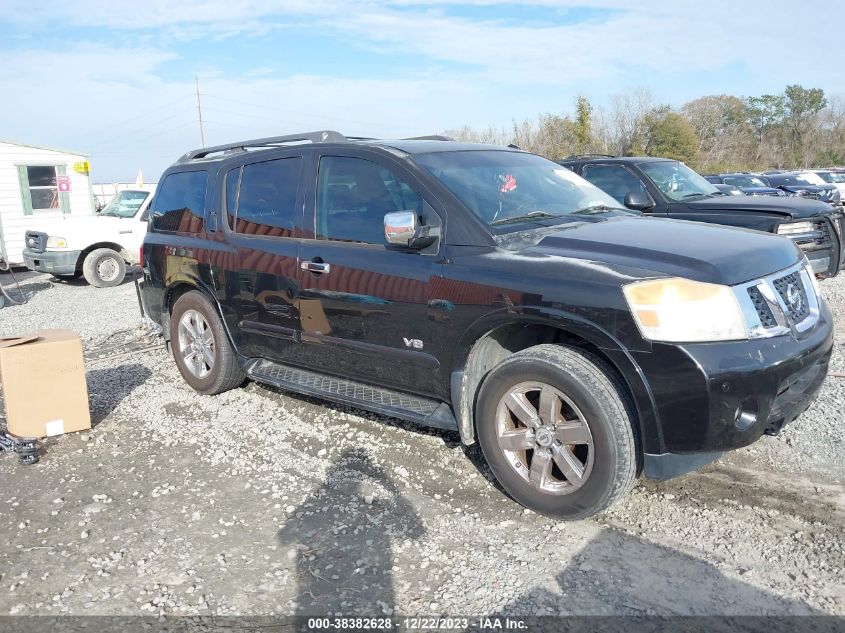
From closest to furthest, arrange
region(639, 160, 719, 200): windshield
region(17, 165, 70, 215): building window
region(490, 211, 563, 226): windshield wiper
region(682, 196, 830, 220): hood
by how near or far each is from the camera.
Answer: region(490, 211, 563, 226): windshield wiper
region(682, 196, 830, 220): hood
region(639, 160, 719, 200): windshield
region(17, 165, 70, 215): building window

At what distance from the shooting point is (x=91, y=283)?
13.2 m

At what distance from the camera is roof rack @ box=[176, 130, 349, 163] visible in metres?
4.97

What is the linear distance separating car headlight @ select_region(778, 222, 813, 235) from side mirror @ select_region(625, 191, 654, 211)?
4.70 ft

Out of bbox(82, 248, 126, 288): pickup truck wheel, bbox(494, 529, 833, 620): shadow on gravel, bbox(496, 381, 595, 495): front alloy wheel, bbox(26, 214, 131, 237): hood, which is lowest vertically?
bbox(494, 529, 833, 620): shadow on gravel

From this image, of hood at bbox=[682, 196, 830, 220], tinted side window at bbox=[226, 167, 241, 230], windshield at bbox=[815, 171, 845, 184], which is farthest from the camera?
windshield at bbox=[815, 171, 845, 184]

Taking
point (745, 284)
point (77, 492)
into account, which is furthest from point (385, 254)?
point (77, 492)

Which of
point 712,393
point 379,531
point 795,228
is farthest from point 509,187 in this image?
point 795,228

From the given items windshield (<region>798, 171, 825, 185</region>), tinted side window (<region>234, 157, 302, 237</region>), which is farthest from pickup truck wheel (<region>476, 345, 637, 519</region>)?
windshield (<region>798, 171, 825, 185</region>)

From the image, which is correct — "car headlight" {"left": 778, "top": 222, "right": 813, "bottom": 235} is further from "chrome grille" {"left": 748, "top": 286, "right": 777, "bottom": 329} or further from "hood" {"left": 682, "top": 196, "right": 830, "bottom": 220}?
"chrome grille" {"left": 748, "top": 286, "right": 777, "bottom": 329}

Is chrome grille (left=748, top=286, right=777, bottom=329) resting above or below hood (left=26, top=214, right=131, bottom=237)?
below

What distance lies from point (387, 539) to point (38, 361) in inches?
117

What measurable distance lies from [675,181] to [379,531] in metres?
6.87

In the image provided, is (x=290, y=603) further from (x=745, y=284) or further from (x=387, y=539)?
(x=745, y=284)

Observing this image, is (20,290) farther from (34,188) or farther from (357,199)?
(357,199)
